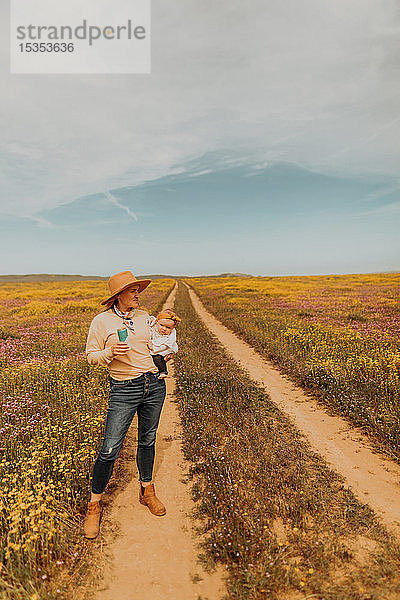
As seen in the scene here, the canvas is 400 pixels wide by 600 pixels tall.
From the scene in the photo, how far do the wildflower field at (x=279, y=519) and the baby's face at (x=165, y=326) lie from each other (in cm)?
235

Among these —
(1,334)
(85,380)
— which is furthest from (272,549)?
(1,334)

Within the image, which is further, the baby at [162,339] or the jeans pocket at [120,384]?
the baby at [162,339]

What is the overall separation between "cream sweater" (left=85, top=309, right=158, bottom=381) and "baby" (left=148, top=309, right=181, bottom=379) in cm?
13

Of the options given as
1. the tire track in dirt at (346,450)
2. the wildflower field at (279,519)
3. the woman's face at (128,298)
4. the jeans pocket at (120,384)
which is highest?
the woman's face at (128,298)

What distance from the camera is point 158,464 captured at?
18.4 ft

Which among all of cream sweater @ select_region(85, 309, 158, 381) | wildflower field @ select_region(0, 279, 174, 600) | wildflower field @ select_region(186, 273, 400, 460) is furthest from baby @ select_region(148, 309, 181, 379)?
wildflower field @ select_region(186, 273, 400, 460)

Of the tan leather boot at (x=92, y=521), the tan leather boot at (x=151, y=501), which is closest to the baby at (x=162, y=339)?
the tan leather boot at (x=151, y=501)

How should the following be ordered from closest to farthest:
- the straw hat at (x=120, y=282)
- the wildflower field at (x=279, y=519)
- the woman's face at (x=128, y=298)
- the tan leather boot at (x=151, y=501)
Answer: the wildflower field at (x=279, y=519)
the straw hat at (x=120, y=282)
the woman's face at (x=128, y=298)
the tan leather boot at (x=151, y=501)

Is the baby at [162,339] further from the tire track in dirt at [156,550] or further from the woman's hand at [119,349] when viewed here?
the tire track in dirt at [156,550]

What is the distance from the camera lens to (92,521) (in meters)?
3.98

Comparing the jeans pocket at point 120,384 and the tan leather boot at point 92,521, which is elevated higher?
the jeans pocket at point 120,384

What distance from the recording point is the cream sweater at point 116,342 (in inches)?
152

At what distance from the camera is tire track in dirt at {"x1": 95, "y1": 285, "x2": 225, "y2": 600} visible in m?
3.23

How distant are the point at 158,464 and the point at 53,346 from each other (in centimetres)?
1035
